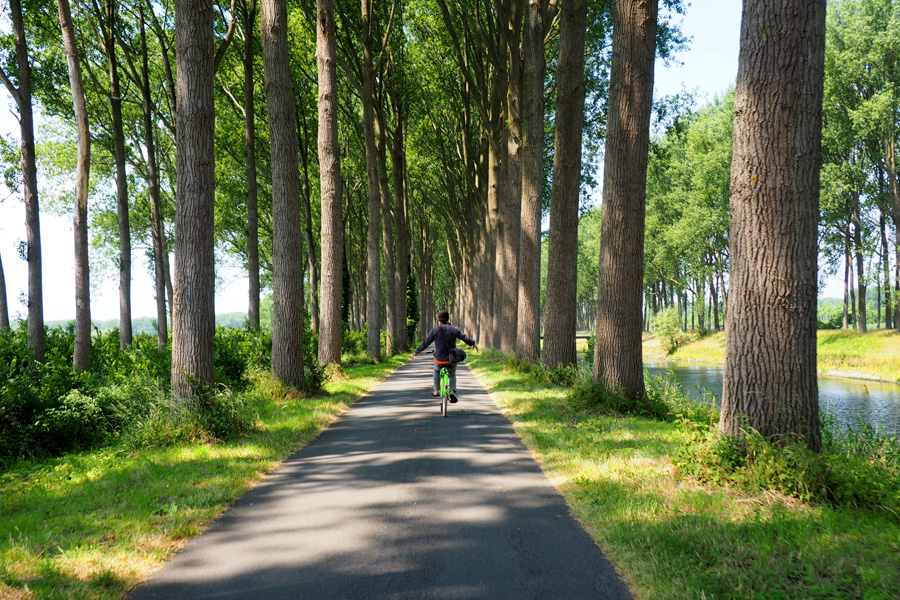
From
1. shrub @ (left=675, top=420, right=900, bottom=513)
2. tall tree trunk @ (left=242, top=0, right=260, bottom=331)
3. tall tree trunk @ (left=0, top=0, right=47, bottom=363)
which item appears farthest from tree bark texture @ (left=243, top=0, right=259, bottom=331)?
shrub @ (left=675, top=420, right=900, bottom=513)

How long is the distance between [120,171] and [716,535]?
19.8m

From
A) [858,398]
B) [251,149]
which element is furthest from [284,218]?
[858,398]

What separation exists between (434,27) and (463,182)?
38.5 ft

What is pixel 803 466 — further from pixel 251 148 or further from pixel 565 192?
pixel 251 148

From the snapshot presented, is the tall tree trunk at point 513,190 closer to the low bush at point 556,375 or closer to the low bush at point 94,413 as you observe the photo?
the low bush at point 556,375

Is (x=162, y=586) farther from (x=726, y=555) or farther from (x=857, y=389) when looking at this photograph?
(x=857, y=389)

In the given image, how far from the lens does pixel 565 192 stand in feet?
43.0

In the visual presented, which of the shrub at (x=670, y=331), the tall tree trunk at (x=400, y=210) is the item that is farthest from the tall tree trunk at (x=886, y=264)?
the tall tree trunk at (x=400, y=210)

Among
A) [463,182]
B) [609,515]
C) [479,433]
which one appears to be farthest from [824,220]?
[609,515]

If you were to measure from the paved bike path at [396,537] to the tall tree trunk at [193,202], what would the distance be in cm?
260

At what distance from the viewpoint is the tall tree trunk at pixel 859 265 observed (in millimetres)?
34441

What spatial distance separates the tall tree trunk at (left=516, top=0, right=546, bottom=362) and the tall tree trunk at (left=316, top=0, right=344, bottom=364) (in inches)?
233

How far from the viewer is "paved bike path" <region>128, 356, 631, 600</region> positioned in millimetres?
3430

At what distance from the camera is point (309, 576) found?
356 centimetres
